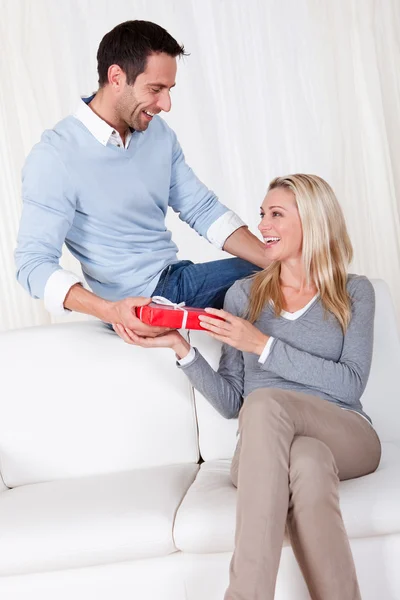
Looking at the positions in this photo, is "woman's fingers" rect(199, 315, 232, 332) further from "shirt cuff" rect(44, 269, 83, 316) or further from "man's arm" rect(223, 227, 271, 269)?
"man's arm" rect(223, 227, 271, 269)

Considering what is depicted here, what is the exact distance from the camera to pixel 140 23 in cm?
255

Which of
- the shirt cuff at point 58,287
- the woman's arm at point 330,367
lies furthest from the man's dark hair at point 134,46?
the woman's arm at point 330,367

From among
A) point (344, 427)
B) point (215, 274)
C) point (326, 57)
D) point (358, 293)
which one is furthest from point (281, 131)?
point (344, 427)

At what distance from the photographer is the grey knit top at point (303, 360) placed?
7.20 feet

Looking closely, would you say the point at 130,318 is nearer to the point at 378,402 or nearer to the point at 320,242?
the point at 320,242

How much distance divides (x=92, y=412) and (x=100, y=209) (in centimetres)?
62

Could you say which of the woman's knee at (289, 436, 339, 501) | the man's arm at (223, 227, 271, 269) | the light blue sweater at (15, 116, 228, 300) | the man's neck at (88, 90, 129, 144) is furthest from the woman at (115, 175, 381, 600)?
the man's neck at (88, 90, 129, 144)

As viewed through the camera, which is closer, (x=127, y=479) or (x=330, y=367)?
(x=330, y=367)

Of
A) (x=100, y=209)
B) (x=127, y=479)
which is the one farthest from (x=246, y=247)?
(x=127, y=479)

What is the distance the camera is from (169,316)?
211cm

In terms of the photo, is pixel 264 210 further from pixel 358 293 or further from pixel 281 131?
pixel 281 131

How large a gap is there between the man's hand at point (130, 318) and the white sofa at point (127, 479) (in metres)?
0.36

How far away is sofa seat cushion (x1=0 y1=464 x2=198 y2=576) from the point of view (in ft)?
6.67

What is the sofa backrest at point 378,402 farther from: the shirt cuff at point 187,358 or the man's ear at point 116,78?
the man's ear at point 116,78
